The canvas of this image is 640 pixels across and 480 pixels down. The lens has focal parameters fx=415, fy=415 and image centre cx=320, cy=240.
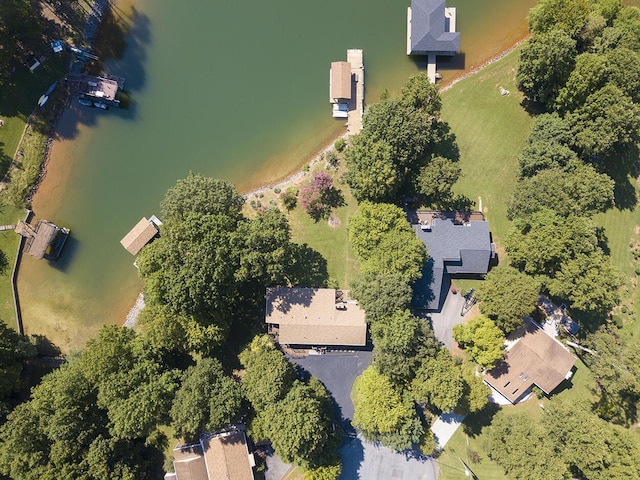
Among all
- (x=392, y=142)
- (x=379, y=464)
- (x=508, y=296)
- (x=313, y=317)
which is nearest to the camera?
(x=508, y=296)

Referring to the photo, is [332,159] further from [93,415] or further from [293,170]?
[93,415]

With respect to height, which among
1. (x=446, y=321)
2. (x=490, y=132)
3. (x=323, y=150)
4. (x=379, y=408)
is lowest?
(x=379, y=408)

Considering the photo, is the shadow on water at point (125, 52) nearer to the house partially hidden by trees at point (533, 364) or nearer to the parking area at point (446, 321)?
the parking area at point (446, 321)

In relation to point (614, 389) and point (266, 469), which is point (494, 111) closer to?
point (614, 389)

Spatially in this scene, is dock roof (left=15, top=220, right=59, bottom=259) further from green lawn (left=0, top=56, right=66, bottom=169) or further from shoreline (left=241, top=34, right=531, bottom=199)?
shoreline (left=241, top=34, right=531, bottom=199)

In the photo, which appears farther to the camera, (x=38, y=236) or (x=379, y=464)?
(x=38, y=236)

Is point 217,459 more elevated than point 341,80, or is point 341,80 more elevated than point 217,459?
point 341,80

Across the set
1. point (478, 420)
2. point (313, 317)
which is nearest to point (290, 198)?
point (313, 317)

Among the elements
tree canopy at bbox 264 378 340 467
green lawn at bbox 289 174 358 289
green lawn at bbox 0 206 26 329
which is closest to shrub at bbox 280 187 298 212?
green lawn at bbox 289 174 358 289
